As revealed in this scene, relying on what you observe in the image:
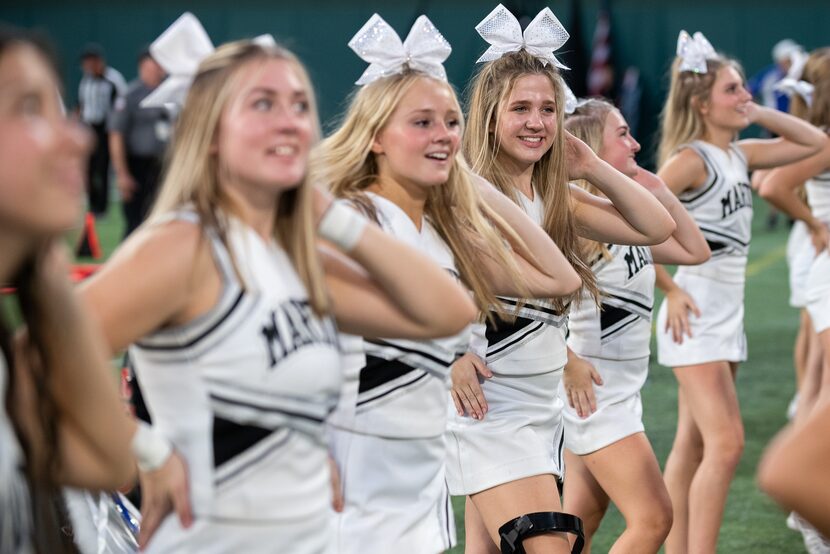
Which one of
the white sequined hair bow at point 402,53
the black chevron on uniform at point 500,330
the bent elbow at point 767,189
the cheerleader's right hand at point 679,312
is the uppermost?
→ the white sequined hair bow at point 402,53

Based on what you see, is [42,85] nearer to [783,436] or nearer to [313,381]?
[313,381]

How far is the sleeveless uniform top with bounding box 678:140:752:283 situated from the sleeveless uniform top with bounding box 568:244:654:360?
0.90 meters

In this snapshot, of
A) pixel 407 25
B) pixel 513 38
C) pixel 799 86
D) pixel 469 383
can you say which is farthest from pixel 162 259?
pixel 407 25

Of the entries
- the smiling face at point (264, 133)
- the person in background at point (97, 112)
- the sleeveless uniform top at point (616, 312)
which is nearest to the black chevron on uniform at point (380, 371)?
the smiling face at point (264, 133)

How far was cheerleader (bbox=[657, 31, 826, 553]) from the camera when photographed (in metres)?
4.97

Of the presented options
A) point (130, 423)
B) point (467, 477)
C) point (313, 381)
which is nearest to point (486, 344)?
point (467, 477)

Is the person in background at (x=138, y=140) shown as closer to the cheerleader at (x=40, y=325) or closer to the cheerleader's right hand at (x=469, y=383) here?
the cheerleader's right hand at (x=469, y=383)

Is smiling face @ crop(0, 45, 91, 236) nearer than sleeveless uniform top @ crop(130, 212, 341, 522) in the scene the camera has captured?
Yes

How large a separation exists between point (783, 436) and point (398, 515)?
55.8 inches

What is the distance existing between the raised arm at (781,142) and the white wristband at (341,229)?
3.62m

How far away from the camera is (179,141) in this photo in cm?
239

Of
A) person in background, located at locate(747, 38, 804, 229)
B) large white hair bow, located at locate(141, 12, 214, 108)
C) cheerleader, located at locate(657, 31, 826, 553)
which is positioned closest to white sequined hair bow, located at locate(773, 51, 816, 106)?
cheerleader, located at locate(657, 31, 826, 553)

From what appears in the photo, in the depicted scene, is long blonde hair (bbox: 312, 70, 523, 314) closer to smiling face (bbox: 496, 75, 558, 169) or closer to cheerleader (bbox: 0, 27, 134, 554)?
smiling face (bbox: 496, 75, 558, 169)

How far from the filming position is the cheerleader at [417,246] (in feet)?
10.2
